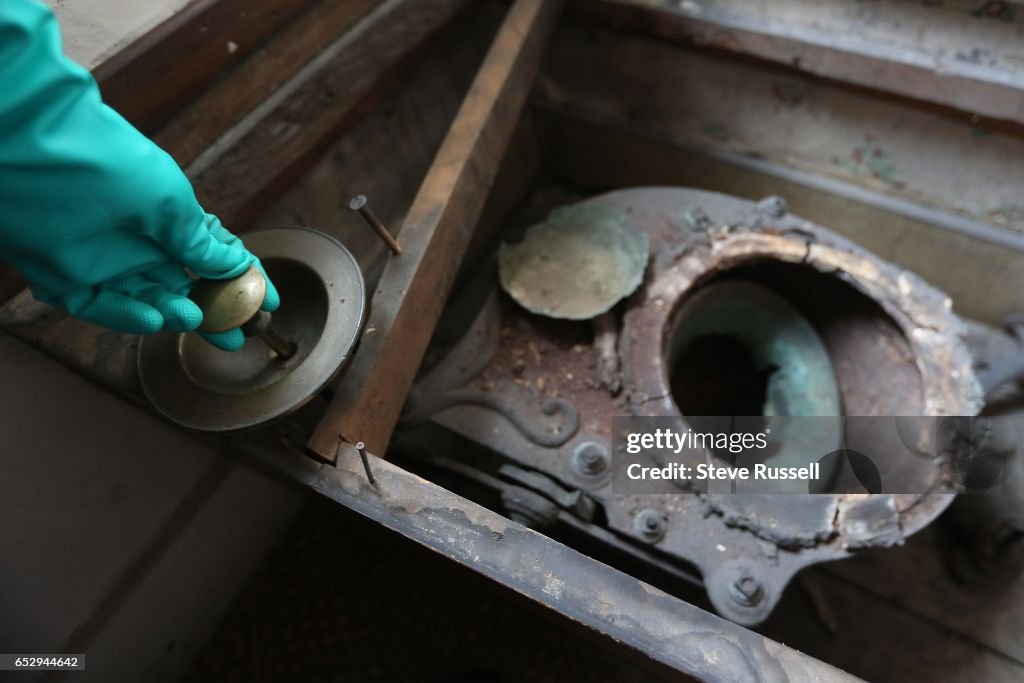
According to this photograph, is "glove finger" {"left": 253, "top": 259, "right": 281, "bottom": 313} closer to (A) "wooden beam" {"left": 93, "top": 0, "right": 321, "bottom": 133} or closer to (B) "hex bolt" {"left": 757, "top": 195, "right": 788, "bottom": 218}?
(A) "wooden beam" {"left": 93, "top": 0, "right": 321, "bottom": 133}

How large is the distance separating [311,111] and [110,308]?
1.07m

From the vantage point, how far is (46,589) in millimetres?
1695

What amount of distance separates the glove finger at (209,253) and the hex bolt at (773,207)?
1659 millimetres

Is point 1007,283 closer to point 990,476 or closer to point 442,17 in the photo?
point 990,476

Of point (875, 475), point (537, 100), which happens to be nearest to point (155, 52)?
point (537, 100)

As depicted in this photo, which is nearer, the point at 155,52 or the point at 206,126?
the point at 155,52

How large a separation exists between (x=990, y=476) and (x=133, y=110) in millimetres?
2918

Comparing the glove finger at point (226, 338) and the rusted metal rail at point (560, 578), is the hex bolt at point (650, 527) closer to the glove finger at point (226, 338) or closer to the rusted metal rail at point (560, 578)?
the rusted metal rail at point (560, 578)

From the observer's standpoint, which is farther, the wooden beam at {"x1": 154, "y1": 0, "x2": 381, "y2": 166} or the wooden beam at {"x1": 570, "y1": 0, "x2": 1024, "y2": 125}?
the wooden beam at {"x1": 570, "y1": 0, "x2": 1024, "y2": 125}

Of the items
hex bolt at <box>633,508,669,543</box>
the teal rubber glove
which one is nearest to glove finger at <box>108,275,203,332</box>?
the teal rubber glove

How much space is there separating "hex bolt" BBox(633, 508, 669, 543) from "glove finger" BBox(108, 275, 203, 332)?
1.23 meters

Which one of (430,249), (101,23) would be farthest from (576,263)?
(101,23)

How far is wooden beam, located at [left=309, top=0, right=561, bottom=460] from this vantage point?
1553 millimetres

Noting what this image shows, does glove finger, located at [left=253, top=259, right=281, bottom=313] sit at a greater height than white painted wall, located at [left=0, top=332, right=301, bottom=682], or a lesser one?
greater
